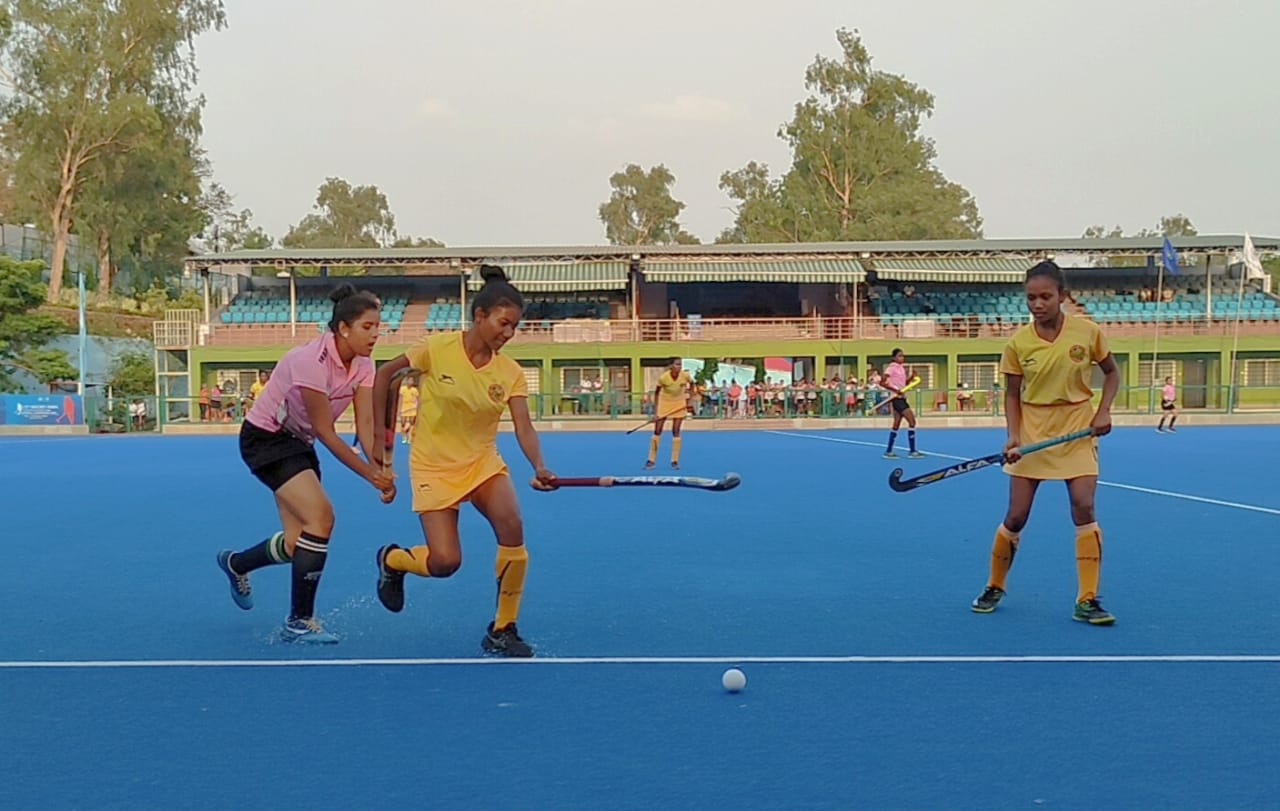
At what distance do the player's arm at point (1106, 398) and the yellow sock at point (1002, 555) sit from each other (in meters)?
0.74

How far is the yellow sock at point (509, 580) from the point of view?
5680mm

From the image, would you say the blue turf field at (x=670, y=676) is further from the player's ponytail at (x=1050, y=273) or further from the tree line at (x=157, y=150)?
the tree line at (x=157, y=150)

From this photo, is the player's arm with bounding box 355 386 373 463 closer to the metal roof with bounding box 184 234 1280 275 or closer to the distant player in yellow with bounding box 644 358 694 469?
the distant player in yellow with bounding box 644 358 694 469

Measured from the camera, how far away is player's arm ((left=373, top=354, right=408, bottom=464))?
223 inches

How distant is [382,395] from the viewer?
18.8ft

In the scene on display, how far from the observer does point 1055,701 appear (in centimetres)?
480

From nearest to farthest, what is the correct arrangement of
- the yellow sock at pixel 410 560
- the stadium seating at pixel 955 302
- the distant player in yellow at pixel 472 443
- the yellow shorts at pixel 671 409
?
the distant player in yellow at pixel 472 443 → the yellow sock at pixel 410 560 → the yellow shorts at pixel 671 409 → the stadium seating at pixel 955 302

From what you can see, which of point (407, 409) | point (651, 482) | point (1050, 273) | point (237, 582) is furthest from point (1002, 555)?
point (407, 409)

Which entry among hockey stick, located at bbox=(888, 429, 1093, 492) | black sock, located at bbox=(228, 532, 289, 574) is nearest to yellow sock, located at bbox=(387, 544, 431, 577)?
black sock, located at bbox=(228, 532, 289, 574)

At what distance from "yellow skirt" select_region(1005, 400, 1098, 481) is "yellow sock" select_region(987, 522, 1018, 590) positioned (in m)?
0.35

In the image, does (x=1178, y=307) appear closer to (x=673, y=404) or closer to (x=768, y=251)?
(x=768, y=251)

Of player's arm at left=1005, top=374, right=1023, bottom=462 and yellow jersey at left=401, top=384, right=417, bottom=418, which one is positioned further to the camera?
yellow jersey at left=401, top=384, right=417, bottom=418

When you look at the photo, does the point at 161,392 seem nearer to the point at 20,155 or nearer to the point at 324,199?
the point at 20,155

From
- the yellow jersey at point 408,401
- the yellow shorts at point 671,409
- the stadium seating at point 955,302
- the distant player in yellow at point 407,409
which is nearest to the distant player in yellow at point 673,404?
the yellow shorts at point 671,409
